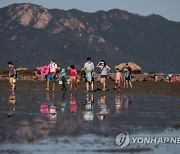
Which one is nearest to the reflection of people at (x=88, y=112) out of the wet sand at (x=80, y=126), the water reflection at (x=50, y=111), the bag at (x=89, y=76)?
the wet sand at (x=80, y=126)

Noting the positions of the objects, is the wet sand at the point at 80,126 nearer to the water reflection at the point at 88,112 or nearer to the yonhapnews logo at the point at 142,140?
the water reflection at the point at 88,112

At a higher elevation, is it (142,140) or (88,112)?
(88,112)

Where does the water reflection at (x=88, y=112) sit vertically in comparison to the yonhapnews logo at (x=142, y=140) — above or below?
above

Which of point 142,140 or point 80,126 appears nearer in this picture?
point 142,140

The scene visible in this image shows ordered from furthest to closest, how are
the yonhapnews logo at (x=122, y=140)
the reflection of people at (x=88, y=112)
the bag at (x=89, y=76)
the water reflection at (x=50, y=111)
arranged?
the bag at (x=89, y=76)
the reflection of people at (x=88, y=112)
the water reflection at (x=50, y=111)
the yonhapnews logo at (x=122, y=140)

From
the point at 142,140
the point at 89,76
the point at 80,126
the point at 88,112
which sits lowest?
the point at 142,140

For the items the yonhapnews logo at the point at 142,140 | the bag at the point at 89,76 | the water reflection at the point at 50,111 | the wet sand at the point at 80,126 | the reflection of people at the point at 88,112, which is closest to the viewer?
the wet sand at the point at 80,126

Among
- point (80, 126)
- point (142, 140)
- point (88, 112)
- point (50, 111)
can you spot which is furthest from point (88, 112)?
point (142, 140)

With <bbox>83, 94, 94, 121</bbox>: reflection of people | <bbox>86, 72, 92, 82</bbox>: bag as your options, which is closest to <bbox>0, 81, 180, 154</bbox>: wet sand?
<bbox>83, 94, 94, 121</bbox>: reflection of people

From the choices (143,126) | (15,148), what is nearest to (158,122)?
(143,126)

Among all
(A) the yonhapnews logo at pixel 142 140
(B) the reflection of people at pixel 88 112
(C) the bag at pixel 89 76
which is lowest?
(A) the yonhapnews logo at pixel 142 140

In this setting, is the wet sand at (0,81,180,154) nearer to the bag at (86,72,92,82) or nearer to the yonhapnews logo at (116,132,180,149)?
the yonhapnews logo at (116,132,180,149)

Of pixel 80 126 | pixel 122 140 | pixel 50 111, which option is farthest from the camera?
pixel 50 111

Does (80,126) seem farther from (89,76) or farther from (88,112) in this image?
(89,76)
